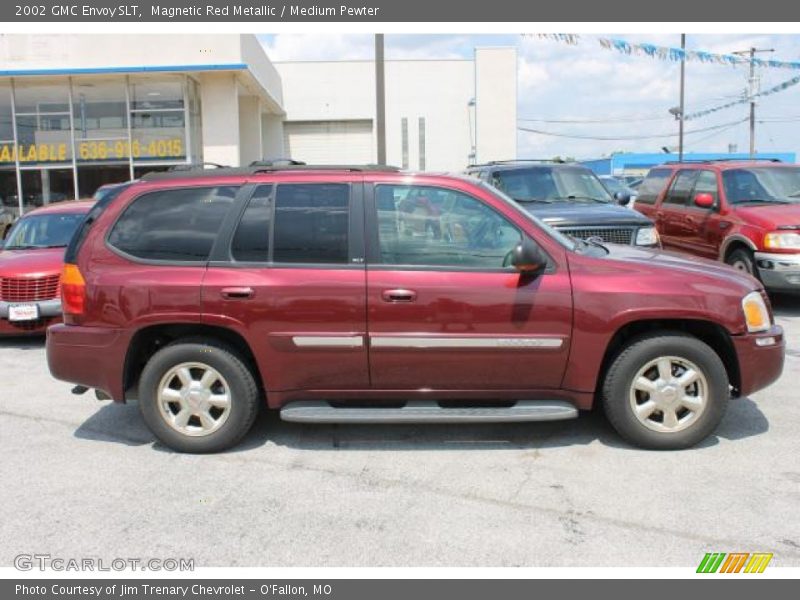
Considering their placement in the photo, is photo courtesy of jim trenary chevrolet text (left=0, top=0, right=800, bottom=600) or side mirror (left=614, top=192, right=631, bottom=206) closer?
photo courtesy of jim trenary chevrolet text (left=0, top=0, right=800, bottom=600)

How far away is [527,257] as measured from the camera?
14.6ft

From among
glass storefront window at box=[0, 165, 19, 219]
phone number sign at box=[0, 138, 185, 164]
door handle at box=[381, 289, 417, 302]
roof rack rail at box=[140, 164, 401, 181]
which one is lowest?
door handle at box=[381, 289, 417, 302]

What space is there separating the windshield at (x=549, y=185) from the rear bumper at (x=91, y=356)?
6005 mm

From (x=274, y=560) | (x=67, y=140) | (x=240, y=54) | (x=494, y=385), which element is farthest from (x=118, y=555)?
(x=67, y=140)

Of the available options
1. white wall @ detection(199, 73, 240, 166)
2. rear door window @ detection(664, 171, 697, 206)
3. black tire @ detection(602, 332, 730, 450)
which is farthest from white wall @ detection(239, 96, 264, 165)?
black tire @ detection(602, 332, 730, 450)

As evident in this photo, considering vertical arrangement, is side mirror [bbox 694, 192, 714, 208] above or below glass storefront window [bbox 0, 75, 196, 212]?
below

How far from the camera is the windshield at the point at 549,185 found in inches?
376

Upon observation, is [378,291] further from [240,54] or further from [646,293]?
[240,54]

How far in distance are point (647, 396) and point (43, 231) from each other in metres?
8.13

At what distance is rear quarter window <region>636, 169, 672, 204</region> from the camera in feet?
38.2

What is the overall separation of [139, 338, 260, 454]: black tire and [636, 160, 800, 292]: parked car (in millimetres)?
7012

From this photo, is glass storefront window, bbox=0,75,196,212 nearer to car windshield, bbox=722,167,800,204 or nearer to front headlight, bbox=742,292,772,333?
car windshield, bbox=722,167,800,204

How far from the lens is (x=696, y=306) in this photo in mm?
4555

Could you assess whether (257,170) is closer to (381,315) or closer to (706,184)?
(381,315)
